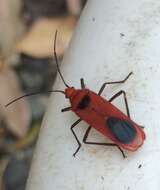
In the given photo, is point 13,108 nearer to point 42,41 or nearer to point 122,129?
point 42,41

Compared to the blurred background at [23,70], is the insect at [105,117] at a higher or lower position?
higher

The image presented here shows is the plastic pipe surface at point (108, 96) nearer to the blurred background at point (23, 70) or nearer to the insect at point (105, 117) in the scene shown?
the insect at point (105, 117)

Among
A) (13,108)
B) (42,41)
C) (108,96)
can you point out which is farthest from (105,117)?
(42,41)

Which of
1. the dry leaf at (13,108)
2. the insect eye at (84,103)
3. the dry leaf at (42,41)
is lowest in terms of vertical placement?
the dry leaf at (13,108)

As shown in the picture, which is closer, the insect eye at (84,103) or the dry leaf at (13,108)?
the insect eye at (84,103)

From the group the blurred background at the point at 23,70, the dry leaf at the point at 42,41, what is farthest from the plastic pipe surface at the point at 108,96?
the dry leaf at the point at 42,41

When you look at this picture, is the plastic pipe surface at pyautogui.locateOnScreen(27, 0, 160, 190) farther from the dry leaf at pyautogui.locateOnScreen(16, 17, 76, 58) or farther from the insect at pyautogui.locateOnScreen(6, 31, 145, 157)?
the dry leaf at pyautogui.locateOnScreen(16, 17, 76, 58)

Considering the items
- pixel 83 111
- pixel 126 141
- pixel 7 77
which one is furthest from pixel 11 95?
pixel 126 141
